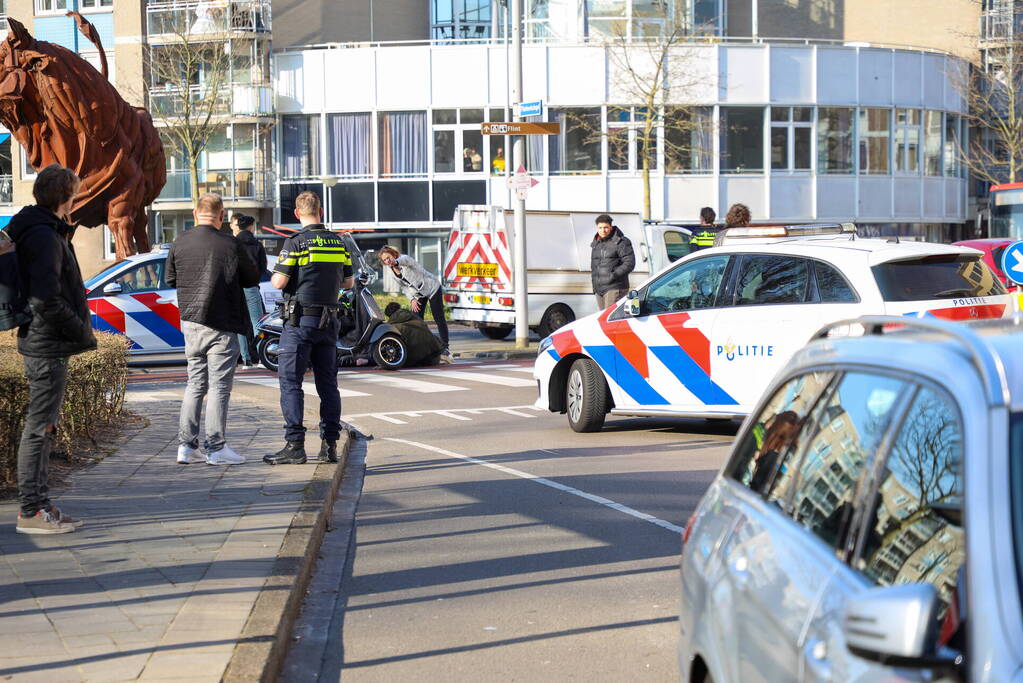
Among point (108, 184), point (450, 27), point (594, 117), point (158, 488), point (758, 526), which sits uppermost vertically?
point (450, 27)

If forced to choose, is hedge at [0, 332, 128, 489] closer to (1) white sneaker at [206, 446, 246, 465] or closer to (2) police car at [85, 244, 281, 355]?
(1) white sneaker at [206, 446, 246, 465]

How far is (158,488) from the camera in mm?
9109

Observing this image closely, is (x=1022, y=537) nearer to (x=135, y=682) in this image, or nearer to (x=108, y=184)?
(x=135, y=682)

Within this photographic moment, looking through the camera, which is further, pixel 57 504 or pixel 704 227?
pixel 704 227

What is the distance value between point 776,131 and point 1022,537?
43.0 m

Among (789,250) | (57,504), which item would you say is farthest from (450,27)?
(57,504)

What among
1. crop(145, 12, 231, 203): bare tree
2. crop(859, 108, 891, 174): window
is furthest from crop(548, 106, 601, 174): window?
crop(145, 12, 231, 203): bare tree

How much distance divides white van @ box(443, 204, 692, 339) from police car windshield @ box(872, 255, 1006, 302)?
44.4 feet

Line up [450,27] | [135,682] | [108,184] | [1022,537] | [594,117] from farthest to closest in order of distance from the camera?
[450,27], [594,117], [108,184], [135,682], [1022,537]

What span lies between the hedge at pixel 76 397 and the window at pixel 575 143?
3101cm

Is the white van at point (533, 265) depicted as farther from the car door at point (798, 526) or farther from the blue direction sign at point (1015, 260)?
the car door at point (798, 526)

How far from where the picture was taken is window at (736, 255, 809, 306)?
11.2 metres

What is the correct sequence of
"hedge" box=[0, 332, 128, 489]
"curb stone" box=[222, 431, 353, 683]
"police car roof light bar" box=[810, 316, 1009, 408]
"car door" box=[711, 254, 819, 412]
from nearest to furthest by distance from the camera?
"police car roof light bar" box=[810, 316, 1009, 408] → "curb stone" box=[222, 431, 353, 683] → "hedge" box=[0, 332, 128, 489] → "car door" box=[711, 254, 819, 412]

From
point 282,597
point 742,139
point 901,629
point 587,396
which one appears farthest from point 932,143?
point 901,629
